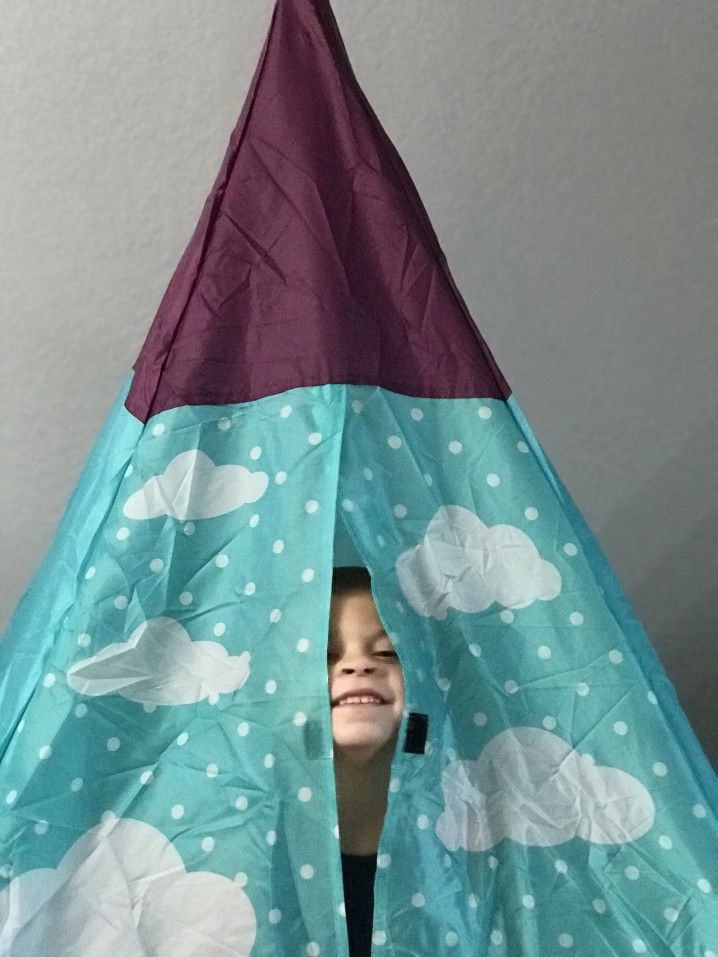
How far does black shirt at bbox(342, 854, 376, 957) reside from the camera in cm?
78

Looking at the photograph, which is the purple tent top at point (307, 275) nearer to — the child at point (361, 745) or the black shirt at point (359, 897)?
the child at point (361, 745)

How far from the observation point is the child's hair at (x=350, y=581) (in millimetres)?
861

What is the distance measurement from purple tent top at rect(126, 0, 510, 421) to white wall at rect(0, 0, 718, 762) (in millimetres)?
363

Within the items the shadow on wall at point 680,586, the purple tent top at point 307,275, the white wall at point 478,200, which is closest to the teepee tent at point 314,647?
the purple tent top at point 307,275

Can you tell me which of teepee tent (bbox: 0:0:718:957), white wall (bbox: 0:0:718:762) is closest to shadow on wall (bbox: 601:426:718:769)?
white wall (bbox: 0:0:718:762)

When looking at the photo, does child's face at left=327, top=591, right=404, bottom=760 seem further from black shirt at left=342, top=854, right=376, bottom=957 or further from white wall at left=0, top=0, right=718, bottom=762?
white wall at left=0, top=0, right=718, bottom=762

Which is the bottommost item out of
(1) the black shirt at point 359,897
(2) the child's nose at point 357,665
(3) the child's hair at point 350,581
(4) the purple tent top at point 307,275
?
(1) the black shirt at point 359,897

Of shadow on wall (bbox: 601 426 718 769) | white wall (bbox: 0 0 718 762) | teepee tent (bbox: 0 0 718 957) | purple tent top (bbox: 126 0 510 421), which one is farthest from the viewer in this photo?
shadow on wall (bbox: 601 426 718 769)

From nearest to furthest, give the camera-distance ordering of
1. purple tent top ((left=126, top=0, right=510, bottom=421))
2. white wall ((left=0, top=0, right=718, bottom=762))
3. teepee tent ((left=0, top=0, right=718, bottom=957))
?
teepee tent ((left=0, top=0, right=718, bottom=957)) < purple tent top ((left=126, top=0, right=510, bottom=421)) < white wall ((left=0, top=0, right=718, bottom=762))

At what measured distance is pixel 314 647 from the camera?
2.46ft

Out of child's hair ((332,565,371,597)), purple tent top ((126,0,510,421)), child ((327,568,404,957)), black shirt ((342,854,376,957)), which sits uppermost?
purple tent top ((126,0,510,421))

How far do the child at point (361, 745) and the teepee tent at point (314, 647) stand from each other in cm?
5

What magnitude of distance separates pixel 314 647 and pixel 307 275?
306 millimetres

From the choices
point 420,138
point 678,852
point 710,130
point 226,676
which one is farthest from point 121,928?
point 710,130
